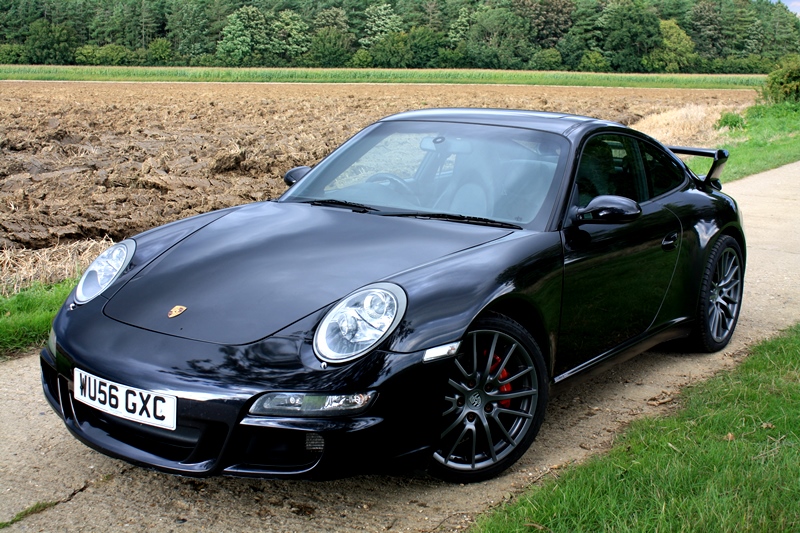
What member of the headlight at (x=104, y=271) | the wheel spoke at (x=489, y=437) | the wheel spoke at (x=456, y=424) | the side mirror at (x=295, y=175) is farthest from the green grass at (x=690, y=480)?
the side mirror at (x=295, y=175)

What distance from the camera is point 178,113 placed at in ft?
80.4

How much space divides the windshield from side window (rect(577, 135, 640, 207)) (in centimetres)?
17

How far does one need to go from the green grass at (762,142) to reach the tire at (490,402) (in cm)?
996

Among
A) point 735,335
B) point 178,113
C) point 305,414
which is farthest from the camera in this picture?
point 178,113

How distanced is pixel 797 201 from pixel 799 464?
340 inches

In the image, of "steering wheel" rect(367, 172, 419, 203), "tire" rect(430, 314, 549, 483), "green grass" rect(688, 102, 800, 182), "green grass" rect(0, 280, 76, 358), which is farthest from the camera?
"green grass" rect(688, 102, 800, 182)

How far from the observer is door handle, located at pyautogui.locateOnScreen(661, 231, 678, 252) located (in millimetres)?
4664

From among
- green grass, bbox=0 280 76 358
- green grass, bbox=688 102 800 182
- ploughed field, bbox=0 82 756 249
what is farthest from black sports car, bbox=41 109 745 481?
green grass, bbox=688 102 800 182

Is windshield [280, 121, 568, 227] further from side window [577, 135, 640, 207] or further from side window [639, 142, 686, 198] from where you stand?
side window [639, 142, 686, 198]

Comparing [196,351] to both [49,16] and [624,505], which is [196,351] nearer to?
[624,505]

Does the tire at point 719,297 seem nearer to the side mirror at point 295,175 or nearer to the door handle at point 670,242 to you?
the door handle at point 670,242

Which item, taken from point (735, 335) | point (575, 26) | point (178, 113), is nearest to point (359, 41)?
point (575, 26)

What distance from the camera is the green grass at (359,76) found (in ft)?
207

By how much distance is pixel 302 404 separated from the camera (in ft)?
9.79
